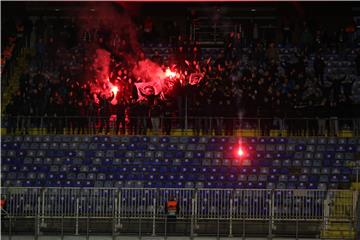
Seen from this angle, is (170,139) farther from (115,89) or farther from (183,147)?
(115,89)

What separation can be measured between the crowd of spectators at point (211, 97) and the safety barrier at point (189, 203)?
4510 millimetres

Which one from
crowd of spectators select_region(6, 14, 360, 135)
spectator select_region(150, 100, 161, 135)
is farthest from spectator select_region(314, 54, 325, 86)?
spectator select_region(150, 100, 161, 135)

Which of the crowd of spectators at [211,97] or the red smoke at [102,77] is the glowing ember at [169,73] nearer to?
the crowd of spectators at [211,97]

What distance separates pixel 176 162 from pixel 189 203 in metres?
3.66

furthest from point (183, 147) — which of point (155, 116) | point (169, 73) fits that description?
point (169, 73)

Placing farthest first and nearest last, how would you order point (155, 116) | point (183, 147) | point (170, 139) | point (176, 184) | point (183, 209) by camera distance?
point (155, 116) → point (170, 139) → point (183, 147) → point (176, 184) → point (183, 209)

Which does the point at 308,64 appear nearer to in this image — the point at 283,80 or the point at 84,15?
the point at 283,80

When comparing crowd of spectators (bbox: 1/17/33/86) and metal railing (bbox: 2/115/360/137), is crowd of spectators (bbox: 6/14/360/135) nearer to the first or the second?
metal railing (bbox: 2/115/360/137)

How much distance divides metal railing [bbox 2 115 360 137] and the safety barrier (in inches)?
181

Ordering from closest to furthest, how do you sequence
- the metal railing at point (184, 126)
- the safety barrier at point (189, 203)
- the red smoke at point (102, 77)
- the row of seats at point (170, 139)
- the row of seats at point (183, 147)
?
1. the safety barrier at point (189, 203)
2. the row of seats at point (183, 147)
3. the row of seats at point (170, 139)
4. the metal railing at point (184, 126)
5. the red smoke at point (102, 77)

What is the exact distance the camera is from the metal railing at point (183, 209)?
17969 mm

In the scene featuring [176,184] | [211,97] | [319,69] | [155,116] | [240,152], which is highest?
[319,69]

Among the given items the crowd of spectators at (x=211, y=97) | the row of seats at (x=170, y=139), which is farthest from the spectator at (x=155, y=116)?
the row of seats at (x=170, y=139)

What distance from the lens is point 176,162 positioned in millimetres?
22391
